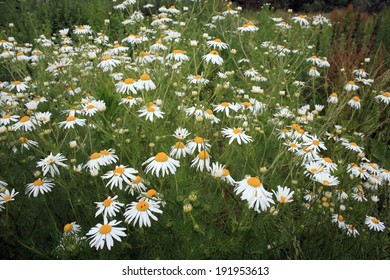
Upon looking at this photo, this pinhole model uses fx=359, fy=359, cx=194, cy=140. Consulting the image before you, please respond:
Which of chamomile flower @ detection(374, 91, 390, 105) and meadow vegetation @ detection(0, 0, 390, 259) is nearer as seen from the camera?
meadow vegetation @ detection(0, 0, 390, 259)

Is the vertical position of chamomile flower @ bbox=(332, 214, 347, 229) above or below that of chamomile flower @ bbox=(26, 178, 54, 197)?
below

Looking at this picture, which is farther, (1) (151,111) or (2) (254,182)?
(1) (151,111)

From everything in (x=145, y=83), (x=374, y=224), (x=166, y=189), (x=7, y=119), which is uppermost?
(x=145, y=83)

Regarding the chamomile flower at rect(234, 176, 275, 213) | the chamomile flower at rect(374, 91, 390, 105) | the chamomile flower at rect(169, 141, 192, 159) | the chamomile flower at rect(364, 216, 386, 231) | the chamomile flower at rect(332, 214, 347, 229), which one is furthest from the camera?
the chamomile flower at rect(374, 91, 390, 105)

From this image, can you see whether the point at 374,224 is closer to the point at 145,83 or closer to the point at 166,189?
the point at 166,189

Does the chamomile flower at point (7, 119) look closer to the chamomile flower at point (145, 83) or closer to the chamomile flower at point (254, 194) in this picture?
the chamomile flower at point (145, 83)

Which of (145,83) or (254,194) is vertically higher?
(145,83)

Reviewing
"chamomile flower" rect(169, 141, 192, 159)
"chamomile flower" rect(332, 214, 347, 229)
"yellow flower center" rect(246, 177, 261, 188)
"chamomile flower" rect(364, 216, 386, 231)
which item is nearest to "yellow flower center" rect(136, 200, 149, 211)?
"chamomile flower" rect(169, 141, 192, 159)

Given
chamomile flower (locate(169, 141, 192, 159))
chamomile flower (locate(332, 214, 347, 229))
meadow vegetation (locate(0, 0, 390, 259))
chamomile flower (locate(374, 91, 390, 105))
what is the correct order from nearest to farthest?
1. meadow vegetation (locate(0, 0, 390, 259))
2. chamomile flower (locate(169, 141, 192, 159))
3. chamomile flower (locate(332, 214, 347, 229))
4. chamomile flower (locate(374, 91, 390, 105))

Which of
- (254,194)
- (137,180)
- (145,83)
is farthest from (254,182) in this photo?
(145,83)

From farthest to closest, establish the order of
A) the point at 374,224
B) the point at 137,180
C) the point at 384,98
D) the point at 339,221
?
the point at 384,98 < the point at 374,224 < the point at 339,221 < the point at 137,180

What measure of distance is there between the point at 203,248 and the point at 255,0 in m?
8.75

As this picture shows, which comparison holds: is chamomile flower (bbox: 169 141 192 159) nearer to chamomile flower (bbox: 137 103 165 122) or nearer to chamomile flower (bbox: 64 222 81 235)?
chamomile flower (bbox: 137 103 165 122)
